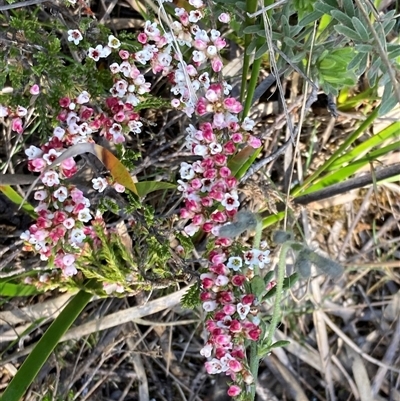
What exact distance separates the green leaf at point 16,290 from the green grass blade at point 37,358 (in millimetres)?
237

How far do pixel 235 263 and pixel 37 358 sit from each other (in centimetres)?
63

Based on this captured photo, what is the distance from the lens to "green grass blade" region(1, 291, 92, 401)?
1486mm

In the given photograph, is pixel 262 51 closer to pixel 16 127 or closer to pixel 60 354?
pixel 16 127

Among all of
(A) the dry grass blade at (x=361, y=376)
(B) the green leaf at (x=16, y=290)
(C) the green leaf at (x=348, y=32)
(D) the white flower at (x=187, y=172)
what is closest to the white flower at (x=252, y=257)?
(D) the white flower at (x=187, y=172)

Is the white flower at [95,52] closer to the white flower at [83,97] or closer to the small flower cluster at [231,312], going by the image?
the white flower at [83,97]

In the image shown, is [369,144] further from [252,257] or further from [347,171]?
[252,257]

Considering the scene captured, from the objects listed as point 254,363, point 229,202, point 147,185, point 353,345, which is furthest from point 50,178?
point 353,345

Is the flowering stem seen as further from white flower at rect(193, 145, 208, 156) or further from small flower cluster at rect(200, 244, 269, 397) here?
white flower at rect(193, 145, 208, 156)

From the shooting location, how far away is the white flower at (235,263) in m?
1.30

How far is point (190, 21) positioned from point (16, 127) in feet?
1.63

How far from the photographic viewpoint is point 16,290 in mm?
1741

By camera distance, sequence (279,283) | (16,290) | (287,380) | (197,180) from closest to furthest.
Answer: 1. (279,283)
2. (197,180)
3. (16,290)
4. (287,380)

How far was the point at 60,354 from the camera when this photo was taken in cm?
191

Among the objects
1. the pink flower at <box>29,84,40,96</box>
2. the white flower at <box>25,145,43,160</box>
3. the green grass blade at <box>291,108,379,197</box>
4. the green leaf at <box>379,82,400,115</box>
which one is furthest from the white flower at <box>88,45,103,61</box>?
the green grass blade at <box>291,108,379,197</box>
